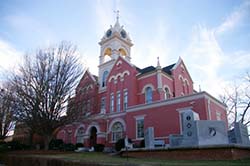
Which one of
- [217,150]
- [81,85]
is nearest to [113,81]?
[81,85]

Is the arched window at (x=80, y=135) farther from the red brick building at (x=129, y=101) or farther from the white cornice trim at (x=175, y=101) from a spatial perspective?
the white cornice trim at (x=175, y=101)

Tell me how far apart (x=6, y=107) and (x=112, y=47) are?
1906 centimetres

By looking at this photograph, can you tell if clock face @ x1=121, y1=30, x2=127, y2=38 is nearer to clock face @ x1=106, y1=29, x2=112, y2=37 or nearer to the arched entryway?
clock face @ x1=106, y1=29, x2=112, y2=37

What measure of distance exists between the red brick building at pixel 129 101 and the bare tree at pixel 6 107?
574cm

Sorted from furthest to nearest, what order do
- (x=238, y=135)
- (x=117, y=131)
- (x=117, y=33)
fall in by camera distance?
1. (x=117, y=33)
2. (x=117, y=131)
3. (x=238, y=135)

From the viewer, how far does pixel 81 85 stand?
2370 cm

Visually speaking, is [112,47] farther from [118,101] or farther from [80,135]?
[80,135]

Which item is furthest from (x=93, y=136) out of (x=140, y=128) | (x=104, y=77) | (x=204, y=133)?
(x=204, y=133)

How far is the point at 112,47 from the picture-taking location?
36719 mm

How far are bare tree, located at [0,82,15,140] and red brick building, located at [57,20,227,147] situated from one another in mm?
5736

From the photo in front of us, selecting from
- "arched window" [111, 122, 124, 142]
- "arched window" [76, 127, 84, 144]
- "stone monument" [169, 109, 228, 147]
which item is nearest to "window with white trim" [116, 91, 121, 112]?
"arched window" [111, 122, 124, 142]

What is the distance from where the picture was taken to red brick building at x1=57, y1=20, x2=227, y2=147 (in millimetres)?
21672

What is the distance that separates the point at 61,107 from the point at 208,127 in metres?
13.5

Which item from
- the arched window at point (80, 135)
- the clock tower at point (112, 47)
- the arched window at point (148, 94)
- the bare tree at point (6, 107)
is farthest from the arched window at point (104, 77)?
the bare tree at point (6, 107)
